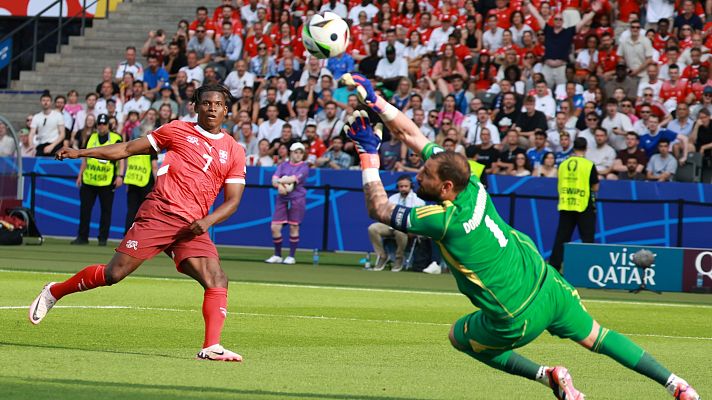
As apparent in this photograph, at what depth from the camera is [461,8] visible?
29688 millimetres

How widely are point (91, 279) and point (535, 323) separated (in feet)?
14.0

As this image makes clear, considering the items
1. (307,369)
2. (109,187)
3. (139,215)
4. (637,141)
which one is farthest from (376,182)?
(109,187)

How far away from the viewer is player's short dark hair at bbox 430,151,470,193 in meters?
7.93

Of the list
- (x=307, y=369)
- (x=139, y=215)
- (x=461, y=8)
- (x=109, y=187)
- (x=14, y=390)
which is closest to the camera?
(x=14, y=390)

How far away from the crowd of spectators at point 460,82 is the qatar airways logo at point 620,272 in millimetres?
3993

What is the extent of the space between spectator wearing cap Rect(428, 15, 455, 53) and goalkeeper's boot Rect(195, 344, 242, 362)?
1936 centimetres

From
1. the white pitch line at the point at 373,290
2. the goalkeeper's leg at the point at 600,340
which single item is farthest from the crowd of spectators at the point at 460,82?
the goalkeeper's leg at the point at 600,340

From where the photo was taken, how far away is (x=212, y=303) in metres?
10.6

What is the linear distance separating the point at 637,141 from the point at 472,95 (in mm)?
4157

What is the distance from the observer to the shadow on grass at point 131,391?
8195 mm

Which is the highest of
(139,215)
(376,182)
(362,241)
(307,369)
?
(376,182)

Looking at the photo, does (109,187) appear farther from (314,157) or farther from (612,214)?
(612,214)

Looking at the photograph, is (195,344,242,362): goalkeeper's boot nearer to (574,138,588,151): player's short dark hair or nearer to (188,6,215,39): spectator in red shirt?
(574,138,588,151): player's short dark hair

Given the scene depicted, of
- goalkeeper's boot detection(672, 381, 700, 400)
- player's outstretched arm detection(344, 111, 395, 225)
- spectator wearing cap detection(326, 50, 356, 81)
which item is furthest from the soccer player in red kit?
Result: spectator wearing cap detection(326, 50, 356, 81)
